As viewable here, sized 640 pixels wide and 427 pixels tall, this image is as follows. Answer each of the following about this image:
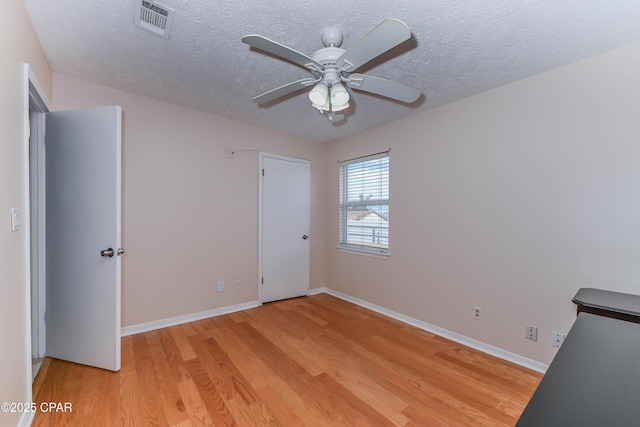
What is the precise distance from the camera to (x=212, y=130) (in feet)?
10.6

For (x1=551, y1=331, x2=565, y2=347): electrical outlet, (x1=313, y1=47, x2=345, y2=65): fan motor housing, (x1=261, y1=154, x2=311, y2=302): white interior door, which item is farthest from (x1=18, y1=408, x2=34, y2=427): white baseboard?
(x1=551, y1=331, x2=565, y2=347): electrical outlet

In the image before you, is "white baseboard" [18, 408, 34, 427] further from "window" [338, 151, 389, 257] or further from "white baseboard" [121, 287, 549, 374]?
"window" [338, 151, 389, 257]

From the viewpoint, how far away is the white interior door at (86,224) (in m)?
2.04

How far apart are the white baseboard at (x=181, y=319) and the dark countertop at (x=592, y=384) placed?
3.21 m

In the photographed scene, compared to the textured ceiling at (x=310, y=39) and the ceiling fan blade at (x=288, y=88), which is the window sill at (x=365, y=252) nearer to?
the textured ceiling at (x=310, y=39)

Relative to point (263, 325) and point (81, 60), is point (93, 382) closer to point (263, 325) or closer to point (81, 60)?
point (263, 325)

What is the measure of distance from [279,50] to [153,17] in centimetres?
87

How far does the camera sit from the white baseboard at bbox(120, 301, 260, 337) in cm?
275

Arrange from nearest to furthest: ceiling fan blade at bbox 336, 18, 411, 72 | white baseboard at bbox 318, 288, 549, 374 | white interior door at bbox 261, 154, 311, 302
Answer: ceiling fan blade at bbox 336, 18, 411, 72, white baseboard at bbox 318, 288, 549, 374, white interior door at bbox 261, 154, 311, 302

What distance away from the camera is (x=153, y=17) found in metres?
1.61

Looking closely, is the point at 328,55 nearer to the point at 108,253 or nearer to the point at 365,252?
the point at 108,253

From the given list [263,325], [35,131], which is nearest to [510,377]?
[263,325]

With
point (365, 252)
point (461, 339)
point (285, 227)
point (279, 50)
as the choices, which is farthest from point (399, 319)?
point (279, 50)

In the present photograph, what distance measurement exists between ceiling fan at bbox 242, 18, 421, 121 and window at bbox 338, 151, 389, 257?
1.70 meters
